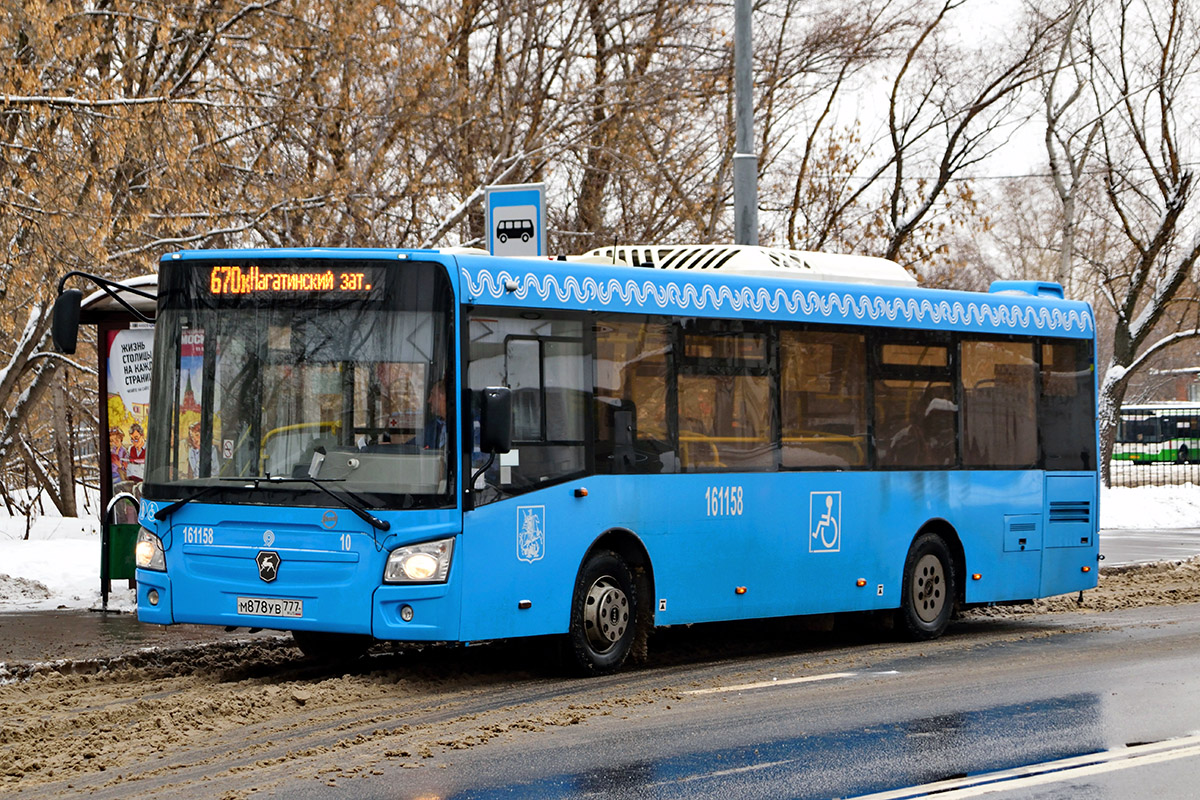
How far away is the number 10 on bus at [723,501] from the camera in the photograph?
11.8 metres

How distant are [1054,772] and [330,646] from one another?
5900 millimetres

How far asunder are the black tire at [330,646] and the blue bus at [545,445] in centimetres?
3

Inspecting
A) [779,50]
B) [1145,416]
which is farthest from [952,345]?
[1145,416]

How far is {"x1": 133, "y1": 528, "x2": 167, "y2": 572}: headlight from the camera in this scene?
10.4 m

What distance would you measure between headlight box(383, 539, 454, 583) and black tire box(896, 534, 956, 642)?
16.7 ft

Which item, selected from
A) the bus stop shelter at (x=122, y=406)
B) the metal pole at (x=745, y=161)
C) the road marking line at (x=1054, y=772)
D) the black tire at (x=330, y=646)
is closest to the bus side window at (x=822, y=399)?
the black tire at (x=330, y=646)

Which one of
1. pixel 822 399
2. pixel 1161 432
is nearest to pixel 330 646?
pixel 822 399

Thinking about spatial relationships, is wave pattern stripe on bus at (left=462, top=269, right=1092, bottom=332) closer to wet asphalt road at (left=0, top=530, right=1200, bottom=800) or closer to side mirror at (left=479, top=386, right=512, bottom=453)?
side mirror at (left=479, top=386, right=512, bottom=453)

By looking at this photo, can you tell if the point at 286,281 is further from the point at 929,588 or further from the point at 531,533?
the point at 929,588

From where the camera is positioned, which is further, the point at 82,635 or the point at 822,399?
the point at 82,635

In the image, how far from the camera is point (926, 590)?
1376cm

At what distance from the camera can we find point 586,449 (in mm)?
10789

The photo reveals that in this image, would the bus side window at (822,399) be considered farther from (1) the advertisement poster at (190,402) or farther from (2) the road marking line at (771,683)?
(1) the advertisement poster at (190,402)

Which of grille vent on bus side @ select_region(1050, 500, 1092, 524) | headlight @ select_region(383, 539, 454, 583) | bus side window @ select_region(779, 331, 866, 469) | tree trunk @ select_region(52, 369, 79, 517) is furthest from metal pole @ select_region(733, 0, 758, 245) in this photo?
tree trunk @ select_region(52, 369, 79, 517)
